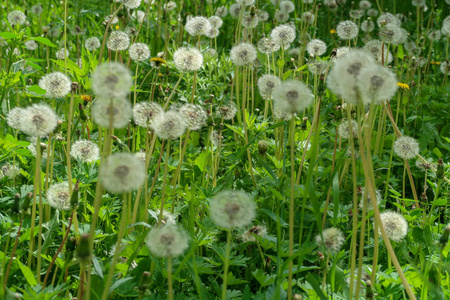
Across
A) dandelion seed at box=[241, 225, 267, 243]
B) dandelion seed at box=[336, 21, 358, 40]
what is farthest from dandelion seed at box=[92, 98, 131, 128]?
dandelion seed at box=[336, 21, 358, 40]

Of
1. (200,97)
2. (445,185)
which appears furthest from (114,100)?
(200,97)

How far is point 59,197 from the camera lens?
64.3 inches

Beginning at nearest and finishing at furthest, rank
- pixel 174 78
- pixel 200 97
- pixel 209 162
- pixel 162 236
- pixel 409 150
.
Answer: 1. pixel 162 236
2. pixel 409 150
3. pixel 209 162
4. pixel 200 97
5. pixel 174 78

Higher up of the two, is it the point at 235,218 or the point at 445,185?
the point at 235,218

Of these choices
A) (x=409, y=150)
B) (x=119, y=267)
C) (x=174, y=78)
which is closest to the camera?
(x=119, y=267)

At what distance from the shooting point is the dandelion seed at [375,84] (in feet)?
3.43

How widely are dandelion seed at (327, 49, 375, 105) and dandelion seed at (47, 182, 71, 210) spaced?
925 millimetres

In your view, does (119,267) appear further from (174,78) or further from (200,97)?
(174,78)

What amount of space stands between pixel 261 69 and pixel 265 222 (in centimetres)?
Answer: 200

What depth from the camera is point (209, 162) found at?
7.91ft

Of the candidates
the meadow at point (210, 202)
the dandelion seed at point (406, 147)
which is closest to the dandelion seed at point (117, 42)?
the meadow at point (210, 202)

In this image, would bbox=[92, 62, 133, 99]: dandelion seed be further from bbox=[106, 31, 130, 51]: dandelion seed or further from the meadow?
bbox=[106, 31, 130, 51]: dandelion seed

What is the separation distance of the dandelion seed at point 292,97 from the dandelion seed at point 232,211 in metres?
0.24

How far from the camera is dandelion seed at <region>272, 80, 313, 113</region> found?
1.28m
